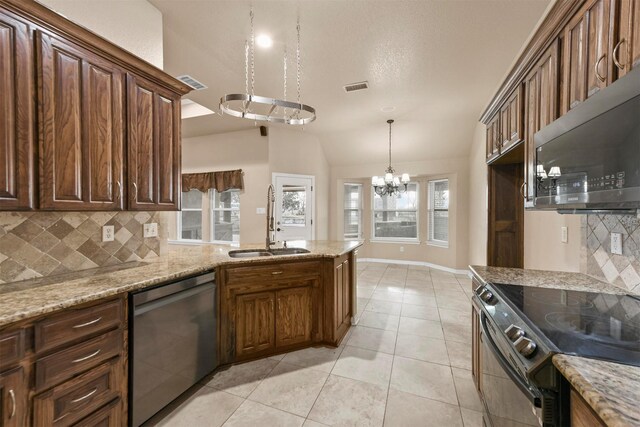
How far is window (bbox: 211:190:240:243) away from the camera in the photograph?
232 inches

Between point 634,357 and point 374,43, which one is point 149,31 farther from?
point 634,357

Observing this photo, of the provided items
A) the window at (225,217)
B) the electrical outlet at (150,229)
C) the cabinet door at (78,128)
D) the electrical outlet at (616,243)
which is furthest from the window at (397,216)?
the cabinet door at (78,128)

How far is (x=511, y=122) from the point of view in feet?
7.30

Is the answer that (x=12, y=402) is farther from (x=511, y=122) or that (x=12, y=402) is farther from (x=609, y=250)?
(x=511, y=122)

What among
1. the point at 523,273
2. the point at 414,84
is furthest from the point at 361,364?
the point at 414,84

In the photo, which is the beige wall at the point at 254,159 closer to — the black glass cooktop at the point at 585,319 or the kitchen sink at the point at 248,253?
the kitchen sink at the point at 248,253

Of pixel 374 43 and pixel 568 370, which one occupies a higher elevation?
pixel 374 43

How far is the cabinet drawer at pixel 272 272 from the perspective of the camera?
226 cm

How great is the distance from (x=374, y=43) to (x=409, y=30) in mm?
343

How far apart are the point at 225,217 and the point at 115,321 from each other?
467 cm

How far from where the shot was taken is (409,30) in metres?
2.52

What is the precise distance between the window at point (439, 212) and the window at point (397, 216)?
14.2 inches

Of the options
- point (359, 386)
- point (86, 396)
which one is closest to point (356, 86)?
point (359, 386)

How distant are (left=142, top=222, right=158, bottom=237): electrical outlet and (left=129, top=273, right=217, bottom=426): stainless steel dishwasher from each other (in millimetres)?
750
